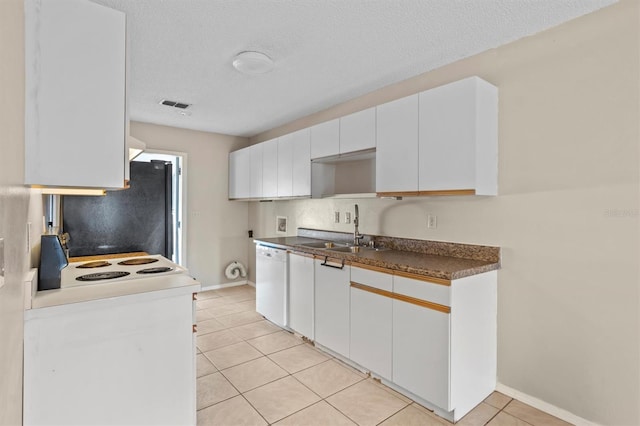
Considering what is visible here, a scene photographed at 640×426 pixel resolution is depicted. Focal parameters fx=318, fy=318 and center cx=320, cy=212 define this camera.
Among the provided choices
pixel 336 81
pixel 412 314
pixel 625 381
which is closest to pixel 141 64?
pixel 336 81

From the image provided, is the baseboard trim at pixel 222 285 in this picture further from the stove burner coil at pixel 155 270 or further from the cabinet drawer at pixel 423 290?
the cabinet drawer at pixel 423 290

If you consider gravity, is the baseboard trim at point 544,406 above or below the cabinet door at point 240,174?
below

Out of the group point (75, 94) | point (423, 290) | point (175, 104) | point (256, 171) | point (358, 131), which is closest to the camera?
point (75, 94)

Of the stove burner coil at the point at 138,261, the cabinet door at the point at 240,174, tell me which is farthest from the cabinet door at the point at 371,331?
the cabinet door at the point at 240,174

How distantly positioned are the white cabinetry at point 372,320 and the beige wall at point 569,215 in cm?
81

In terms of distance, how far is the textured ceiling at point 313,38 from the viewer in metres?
1.87

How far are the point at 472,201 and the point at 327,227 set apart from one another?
1801 millimetres

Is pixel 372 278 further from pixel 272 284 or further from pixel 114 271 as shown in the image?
pixel 114 271

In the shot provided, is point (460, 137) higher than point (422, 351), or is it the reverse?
point (460, 137)

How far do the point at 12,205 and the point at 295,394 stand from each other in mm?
2017

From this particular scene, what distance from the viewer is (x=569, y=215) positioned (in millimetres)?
2012

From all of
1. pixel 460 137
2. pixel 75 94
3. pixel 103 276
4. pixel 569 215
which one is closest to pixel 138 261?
pixel 103 276

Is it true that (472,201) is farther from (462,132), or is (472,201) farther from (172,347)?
(172,347)

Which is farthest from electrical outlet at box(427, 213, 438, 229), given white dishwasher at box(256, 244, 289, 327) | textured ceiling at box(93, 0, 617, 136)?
white dishwasher at box(256, 244, 289, 327)
